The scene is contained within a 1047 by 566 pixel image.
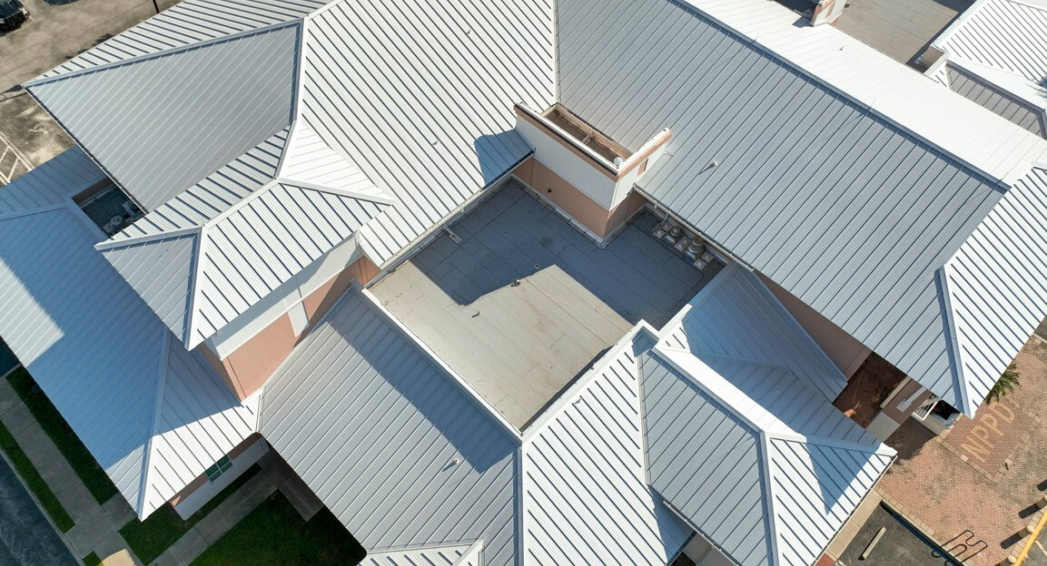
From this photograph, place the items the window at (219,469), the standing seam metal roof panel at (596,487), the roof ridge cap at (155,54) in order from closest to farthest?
the standing seam metal roof panel at (596,487) < the roof ridge cap at (155,54) < the window at (219,469)

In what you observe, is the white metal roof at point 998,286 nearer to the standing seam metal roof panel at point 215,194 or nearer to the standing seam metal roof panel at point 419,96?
the standing seam metal roof panel at point 419,96

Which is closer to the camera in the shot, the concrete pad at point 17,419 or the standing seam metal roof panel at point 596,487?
the standing seam metal roof panel at point 596,487

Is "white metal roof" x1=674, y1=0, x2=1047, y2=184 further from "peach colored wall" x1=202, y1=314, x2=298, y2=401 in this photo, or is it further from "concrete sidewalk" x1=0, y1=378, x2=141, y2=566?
"concrete sidewalk" x1=0, y1=378, x2=141, y2=566

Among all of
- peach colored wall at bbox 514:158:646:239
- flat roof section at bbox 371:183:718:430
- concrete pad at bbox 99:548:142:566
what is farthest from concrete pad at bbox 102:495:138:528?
peach colored wall at bbox 514:158:646:239

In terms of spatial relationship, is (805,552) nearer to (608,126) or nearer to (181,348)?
(608,126)

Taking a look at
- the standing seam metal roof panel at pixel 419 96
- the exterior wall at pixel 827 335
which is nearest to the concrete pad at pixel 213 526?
the standing seam metal roof panel at pixel 419 96

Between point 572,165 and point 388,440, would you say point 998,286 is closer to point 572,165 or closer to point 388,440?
point 572,165
